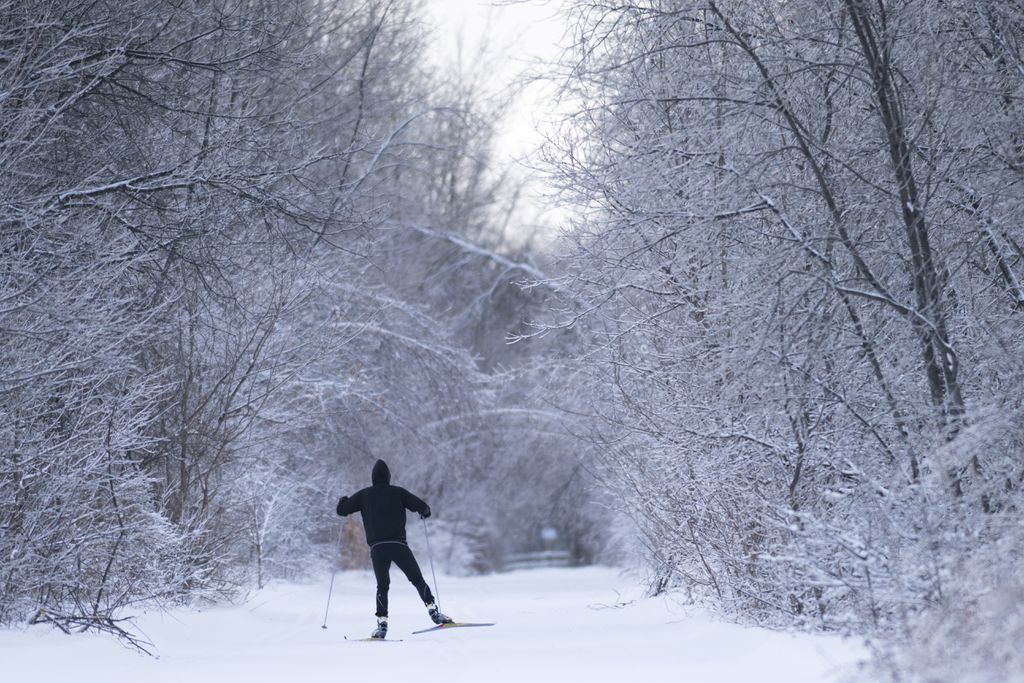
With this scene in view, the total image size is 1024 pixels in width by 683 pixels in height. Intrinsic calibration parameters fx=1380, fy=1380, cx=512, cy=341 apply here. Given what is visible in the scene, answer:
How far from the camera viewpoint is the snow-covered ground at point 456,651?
1016cm

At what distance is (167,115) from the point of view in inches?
685

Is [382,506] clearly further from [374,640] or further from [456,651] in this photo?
[456,651]

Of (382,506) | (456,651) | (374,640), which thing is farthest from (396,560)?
(456,651)

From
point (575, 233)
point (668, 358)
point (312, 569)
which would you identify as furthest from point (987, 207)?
point (312, 569)

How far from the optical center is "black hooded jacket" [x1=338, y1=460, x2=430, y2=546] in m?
16.2

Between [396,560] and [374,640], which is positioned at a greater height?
[396,560]

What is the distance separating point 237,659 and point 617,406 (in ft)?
21.8

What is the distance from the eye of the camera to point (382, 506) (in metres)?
16.2

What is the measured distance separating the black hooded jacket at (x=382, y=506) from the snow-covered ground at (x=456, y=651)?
1.22 metres

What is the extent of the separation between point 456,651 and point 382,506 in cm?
359

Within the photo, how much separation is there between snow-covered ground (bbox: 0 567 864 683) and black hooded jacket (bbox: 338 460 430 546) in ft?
4.00

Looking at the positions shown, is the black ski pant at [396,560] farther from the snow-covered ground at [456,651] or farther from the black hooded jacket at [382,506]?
the snow-covered ground at [456,651]

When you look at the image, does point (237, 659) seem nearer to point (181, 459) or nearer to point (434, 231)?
point (181, 459)

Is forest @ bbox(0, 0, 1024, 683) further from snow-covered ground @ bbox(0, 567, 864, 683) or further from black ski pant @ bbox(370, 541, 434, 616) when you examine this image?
black ski pant @ bbox(370, 541, 434, 616)
